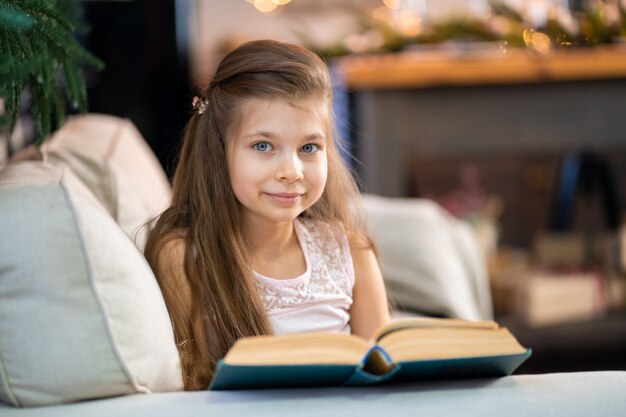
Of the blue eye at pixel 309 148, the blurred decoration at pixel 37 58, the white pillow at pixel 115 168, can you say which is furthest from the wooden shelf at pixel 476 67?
the blue eye at pixel 309 148

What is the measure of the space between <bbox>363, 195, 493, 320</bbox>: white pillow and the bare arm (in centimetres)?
75

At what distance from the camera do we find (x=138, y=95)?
6.57 metres

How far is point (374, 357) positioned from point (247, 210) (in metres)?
0.43

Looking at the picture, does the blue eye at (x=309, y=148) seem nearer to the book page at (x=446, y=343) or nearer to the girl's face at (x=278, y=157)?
the girl's face at (x=278, y=157)

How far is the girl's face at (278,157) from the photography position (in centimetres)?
144

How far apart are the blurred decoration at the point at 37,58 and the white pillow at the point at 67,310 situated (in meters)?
0.16

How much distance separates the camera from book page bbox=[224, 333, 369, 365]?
114cm

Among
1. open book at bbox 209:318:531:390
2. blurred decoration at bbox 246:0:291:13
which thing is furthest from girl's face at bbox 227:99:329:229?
blurred decoration at bbox 246:0:291:13

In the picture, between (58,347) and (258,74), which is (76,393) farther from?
(258,74)

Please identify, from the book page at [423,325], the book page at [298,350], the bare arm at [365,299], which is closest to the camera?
the book page at [298,350]

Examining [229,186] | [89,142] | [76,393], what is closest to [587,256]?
[89,142]

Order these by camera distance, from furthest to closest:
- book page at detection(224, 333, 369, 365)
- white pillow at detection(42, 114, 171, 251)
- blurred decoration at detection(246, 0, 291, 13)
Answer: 1. blurred decoration at detection(246, 0, 291, 13)
2. white pillow at detection(42, 114, 171, 251)
3. book page at detection(224, 333, 369, 365)

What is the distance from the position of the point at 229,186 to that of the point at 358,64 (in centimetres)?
243

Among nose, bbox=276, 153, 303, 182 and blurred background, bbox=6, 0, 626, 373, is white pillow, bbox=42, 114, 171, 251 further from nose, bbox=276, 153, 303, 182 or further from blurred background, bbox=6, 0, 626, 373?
blurred background, bbox=6, 0, 626, 373
